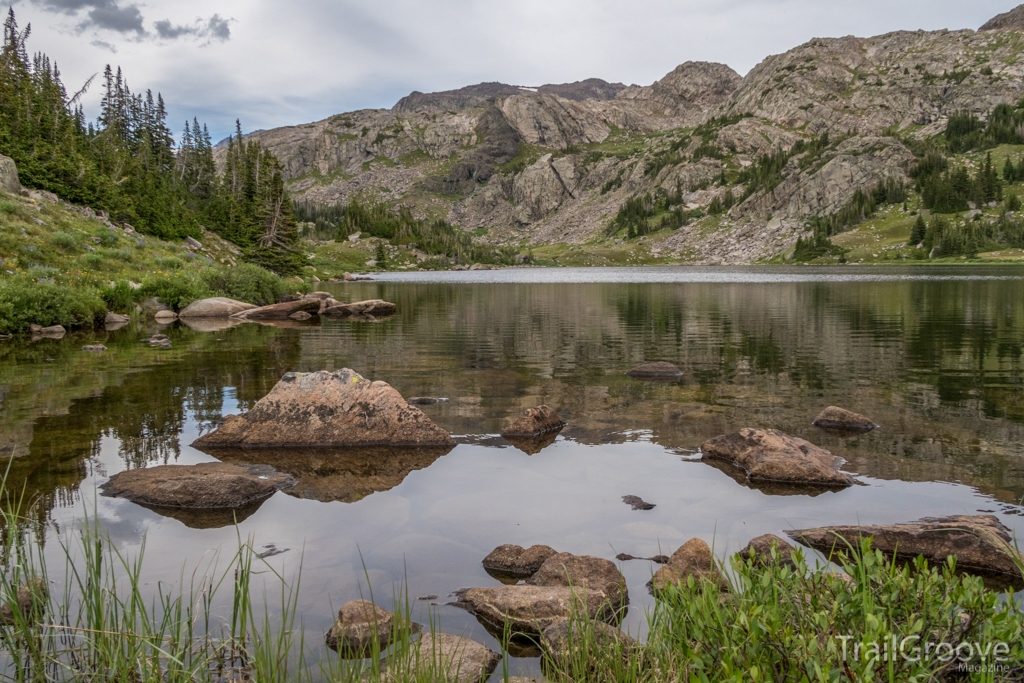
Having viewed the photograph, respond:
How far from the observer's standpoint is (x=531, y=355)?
28.5 m

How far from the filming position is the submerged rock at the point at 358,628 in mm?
6484

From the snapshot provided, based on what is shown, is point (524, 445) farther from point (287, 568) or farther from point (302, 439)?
point (287, 568)

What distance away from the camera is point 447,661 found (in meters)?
5.52

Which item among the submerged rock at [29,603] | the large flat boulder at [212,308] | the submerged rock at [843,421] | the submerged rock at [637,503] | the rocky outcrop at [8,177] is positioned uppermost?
the rocky outcrop at [8,177]

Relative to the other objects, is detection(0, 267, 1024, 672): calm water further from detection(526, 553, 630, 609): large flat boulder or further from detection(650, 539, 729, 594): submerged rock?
detection(650, 539, 729, 594): submerged rock

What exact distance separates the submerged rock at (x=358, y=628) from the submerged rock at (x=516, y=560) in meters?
1.87

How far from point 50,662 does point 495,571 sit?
482 centimetres

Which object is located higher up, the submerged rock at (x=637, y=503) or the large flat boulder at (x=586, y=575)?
the large flat boulder at (x=586, y=575)

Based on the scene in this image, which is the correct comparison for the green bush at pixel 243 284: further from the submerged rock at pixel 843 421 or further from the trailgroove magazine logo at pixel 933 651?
the trailgroove magazine logo at pixel 933 651

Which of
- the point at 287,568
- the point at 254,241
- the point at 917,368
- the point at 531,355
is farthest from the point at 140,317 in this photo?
the point at 254,241

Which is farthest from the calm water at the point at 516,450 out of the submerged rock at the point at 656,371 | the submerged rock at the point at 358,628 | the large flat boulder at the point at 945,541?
the large flat boulder at the point at 945,541

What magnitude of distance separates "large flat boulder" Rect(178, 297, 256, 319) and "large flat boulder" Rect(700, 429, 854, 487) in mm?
42455

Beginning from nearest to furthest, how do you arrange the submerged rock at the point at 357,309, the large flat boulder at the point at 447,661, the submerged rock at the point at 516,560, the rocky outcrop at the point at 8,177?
the large flat boulder at the point at 447,661
the submerged rock at the point at 516,560
the submerged rock at the point at 357,309
the rocky outcrop at the point at 8,177

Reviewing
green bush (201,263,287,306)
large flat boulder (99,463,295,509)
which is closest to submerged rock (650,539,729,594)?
large flat boulder (99,463,295,509)
